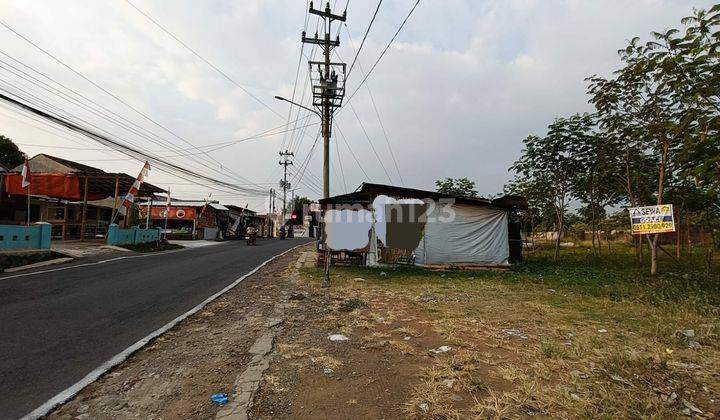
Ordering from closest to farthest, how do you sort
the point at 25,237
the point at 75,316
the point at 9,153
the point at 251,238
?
1. the point at 75,316
2. the point at 25,237
3. the point at 251,238
4. the point at 9,153

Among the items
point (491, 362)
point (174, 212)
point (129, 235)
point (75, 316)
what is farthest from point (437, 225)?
point (174, 212)

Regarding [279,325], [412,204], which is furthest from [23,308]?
[412,204]

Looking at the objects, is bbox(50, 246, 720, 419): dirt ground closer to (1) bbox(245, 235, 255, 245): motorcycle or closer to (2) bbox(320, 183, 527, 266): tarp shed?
(2) bbox(320, 183, 527, 266): tarp shed

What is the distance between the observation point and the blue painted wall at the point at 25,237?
38.4 ft

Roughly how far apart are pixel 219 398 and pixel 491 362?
2.85m

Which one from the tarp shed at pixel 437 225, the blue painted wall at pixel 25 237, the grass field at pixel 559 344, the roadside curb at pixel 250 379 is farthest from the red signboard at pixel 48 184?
the roadside curb at pixel 250 379

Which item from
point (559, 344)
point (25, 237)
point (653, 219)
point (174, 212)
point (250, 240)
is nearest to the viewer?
point (559, 344)

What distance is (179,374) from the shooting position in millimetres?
3900

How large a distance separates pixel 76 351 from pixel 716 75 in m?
10.7

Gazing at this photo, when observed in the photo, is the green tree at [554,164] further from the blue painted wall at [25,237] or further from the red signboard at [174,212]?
the red signboard at [174,212]

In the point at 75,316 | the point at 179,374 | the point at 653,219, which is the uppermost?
the point at 653,219

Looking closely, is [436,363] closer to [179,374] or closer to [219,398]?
[219,398]

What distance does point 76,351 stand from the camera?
4.45 metres

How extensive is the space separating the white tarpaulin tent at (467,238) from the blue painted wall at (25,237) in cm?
1370
